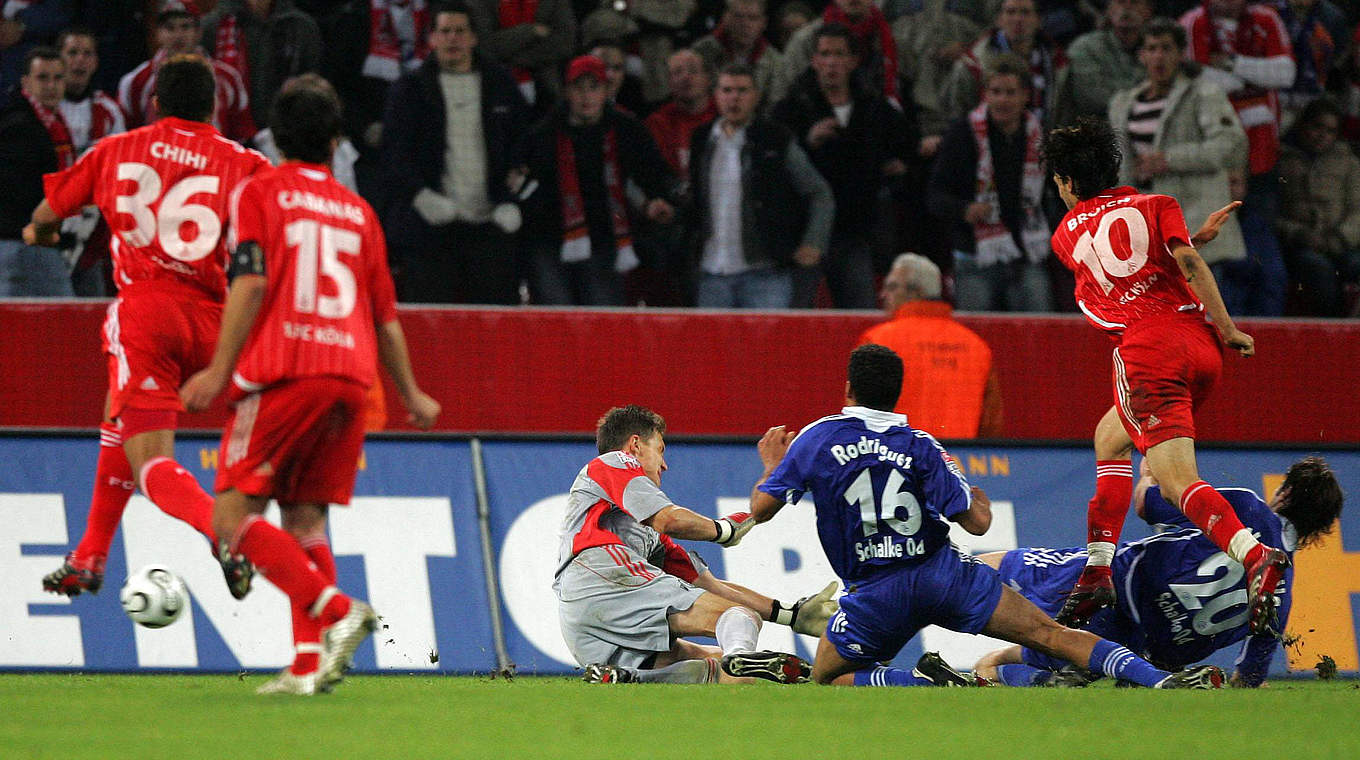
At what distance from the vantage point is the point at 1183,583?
280 inches

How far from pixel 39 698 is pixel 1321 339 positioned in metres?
8.50

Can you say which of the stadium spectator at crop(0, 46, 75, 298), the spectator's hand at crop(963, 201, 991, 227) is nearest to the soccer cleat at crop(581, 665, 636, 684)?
the spectator's hand at crop(963, 201, 991, 227)

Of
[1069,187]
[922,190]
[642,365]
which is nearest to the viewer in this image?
[1069,187]

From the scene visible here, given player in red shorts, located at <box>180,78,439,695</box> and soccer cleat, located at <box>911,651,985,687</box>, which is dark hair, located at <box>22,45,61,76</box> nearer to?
player in red shorts, located at <box>180,78,439,695</box>

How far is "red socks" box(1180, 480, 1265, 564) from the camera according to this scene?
673 centimetres

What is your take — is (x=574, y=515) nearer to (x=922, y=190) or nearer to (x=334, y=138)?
(x=334, y=138)

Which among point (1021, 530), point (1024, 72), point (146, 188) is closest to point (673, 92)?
point (1024, 72)

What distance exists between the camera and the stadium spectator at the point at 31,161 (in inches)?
425

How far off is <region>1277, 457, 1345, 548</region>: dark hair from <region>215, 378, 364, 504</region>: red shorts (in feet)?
13.5

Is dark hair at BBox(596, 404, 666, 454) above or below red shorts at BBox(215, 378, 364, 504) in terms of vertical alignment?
below

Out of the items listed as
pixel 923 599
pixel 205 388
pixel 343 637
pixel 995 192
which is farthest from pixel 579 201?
pixel 343 637

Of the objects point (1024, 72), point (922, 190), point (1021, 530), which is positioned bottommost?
point (1021, 530)

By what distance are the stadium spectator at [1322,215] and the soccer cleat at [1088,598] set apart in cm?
569

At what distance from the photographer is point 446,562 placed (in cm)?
865
